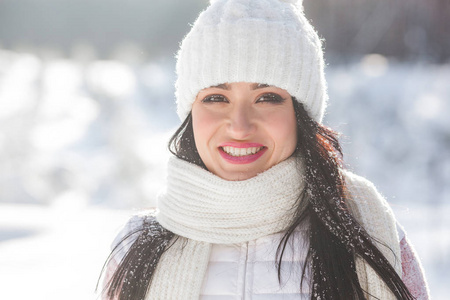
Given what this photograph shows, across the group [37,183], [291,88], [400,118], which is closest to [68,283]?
[291,88]

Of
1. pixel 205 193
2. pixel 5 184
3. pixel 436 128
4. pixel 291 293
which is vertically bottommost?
pixel 291 293

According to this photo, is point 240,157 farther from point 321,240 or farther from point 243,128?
point 321,240

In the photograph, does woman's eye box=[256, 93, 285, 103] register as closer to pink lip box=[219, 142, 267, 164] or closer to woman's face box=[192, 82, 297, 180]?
woman's face box=[192, 82, 297, 180]

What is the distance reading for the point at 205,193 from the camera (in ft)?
5.40

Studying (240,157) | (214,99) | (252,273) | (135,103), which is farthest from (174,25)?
(252,273)

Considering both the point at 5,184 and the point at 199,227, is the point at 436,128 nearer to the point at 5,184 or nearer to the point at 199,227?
the point at 5,184

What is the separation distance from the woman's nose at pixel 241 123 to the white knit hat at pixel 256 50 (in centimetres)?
10

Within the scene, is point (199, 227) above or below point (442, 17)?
below

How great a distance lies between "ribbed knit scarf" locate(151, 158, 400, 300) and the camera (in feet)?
5.12

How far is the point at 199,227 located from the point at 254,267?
22 cm

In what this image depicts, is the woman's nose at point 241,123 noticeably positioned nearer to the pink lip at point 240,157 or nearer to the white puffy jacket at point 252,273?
the pink lip at point 240,157

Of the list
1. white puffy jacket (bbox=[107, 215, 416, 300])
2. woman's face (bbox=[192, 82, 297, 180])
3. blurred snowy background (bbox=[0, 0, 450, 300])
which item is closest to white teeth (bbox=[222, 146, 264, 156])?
woman's face (bbox=[192, 82, 297, 180])

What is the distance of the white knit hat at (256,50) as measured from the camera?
61.6 inches

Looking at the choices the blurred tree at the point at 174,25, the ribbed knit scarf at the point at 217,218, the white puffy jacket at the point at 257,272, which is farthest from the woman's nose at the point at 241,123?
the blurred tree at the point at 174,25
